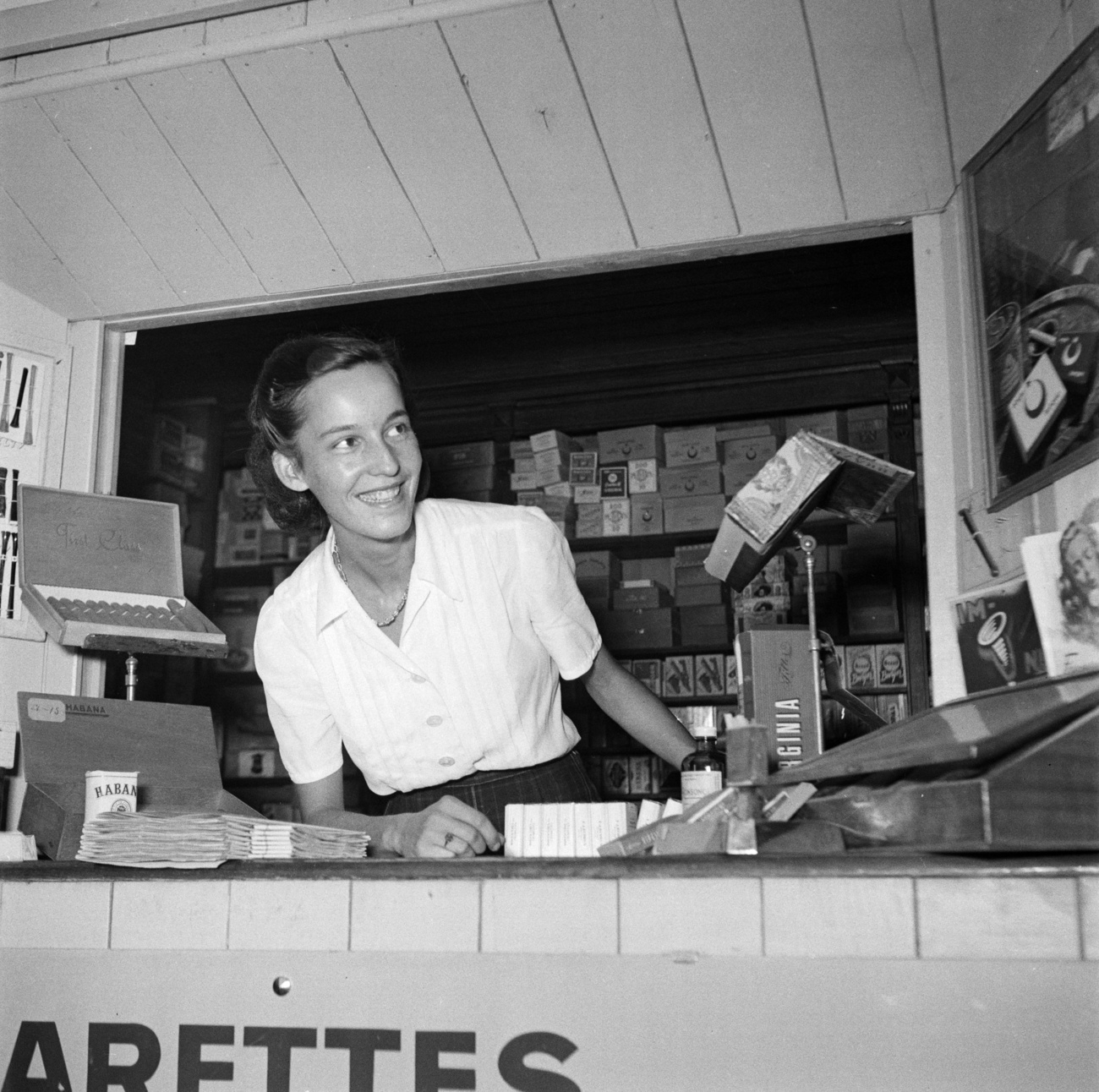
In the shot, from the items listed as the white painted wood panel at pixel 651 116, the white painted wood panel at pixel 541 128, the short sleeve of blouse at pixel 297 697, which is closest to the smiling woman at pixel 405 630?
the short sleeve of blouse at pixel 297 697

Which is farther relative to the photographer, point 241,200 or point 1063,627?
point 241,200

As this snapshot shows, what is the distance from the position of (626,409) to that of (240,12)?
2723mm

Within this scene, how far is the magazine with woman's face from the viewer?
158 centimetres

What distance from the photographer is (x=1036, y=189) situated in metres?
1.92

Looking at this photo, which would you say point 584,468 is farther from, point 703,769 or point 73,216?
point 703,769

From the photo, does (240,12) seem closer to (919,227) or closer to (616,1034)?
(919,227)

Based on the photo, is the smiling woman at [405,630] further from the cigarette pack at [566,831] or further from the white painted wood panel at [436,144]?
the cigarette pack at [566,831]

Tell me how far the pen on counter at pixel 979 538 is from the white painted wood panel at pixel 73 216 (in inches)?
67.8

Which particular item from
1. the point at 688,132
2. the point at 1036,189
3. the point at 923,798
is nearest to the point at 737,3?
the point at 688,132

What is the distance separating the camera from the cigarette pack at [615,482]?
4918 millimetres

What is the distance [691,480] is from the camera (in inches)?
189

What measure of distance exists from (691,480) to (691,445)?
13 cm

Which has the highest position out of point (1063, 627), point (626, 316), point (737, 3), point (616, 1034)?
point (626, 316)

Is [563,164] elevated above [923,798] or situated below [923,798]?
above
